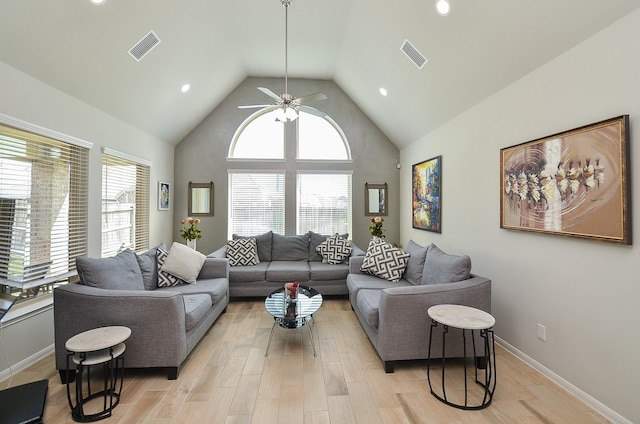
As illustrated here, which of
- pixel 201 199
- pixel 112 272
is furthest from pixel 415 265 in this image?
pixel 201 199

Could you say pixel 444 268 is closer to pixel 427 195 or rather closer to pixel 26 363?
pixel 427 195

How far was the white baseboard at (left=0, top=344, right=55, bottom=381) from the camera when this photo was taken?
7.84ft

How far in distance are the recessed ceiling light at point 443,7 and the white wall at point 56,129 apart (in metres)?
3.71

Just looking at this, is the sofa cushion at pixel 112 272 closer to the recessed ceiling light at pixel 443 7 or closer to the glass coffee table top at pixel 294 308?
the glass coffee table top at pixel 294 308

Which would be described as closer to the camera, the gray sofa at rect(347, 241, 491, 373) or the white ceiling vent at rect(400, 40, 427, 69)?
the gray sofa at rect(347, 241, 491, 373)

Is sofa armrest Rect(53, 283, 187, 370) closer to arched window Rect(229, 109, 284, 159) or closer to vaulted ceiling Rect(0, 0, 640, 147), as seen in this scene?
vaulted ceiling Rect(0, 0, 640, 147)

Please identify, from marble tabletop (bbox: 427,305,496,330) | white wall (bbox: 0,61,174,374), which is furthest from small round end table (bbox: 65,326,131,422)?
marble tabletop (bbox: 427,305,496,330)

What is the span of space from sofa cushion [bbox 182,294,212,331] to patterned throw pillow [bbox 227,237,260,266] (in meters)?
1.59

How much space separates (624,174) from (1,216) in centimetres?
456

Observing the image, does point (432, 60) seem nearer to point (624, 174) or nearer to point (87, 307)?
point (624, 174)

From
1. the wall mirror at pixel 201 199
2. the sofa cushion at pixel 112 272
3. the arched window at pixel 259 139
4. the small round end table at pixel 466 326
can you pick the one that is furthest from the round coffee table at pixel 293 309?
the arched window at pixel 259 139

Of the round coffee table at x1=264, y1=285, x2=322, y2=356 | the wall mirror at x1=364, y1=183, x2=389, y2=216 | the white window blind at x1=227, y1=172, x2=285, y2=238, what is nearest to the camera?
the round coffee table at x1=264, y1=285, x2=322, y2=356

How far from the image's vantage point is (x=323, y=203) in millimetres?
5906

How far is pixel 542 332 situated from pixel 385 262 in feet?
5.64
